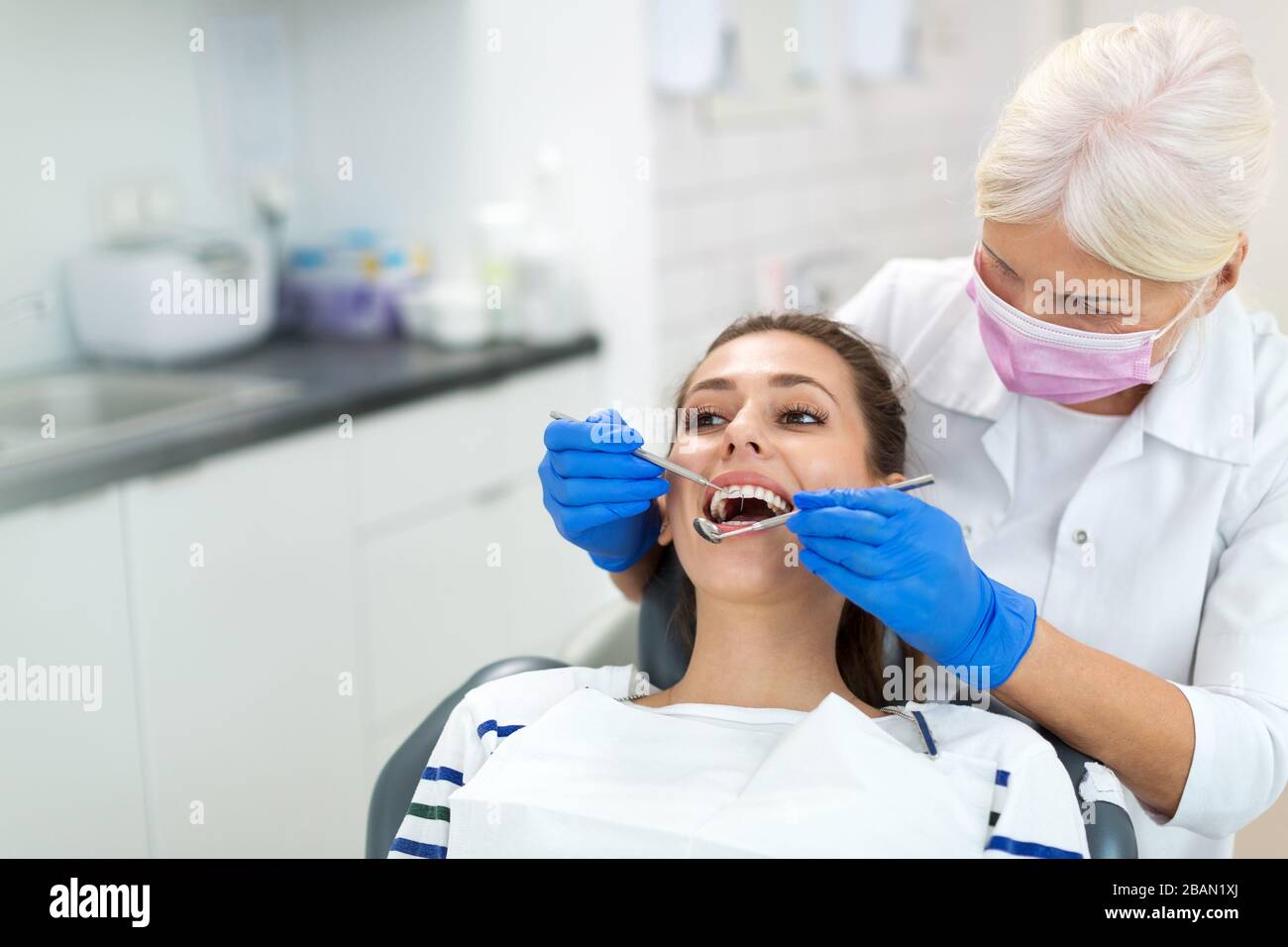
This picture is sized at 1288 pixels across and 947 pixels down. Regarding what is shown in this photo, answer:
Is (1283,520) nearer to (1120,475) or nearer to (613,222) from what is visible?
(1120,475)

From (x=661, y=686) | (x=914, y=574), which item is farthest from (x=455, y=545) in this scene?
(x=914, y=574)

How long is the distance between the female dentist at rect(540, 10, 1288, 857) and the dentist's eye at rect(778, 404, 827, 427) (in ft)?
0.59

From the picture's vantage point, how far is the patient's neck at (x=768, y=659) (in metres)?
1.43

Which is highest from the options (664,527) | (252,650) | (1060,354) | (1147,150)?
(1147,150)

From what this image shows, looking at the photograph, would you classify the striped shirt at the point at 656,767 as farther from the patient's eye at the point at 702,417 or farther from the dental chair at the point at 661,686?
the patient's eye at the point at 702,417

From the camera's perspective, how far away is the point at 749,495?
1.37m

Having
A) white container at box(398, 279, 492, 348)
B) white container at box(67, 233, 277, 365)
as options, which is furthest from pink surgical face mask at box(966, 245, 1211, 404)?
white container at box(67, 233, 277, 365)

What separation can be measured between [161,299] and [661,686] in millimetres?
1445

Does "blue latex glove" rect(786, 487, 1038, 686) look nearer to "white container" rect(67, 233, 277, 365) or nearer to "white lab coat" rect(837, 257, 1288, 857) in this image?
"white lab coat" rect(837, 257, 1288, 857)

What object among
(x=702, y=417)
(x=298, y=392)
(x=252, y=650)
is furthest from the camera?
(x=298, y=392)

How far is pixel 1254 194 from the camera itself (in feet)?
4.18

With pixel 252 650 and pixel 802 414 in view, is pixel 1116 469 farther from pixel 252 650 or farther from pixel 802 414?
pixel 252 650

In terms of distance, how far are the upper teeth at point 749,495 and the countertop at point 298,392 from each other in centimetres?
107
